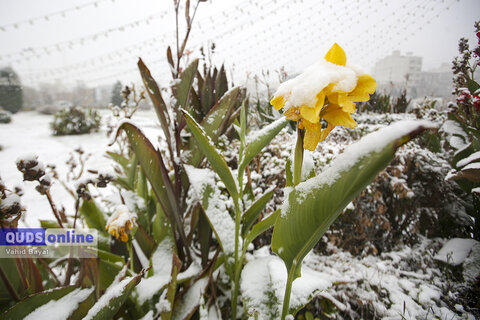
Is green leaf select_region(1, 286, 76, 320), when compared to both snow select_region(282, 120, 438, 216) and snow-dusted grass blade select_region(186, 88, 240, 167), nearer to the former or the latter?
snow-dusted grass blade select_region(186, 88, 240, 167)

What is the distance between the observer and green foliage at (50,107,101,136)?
7086 mm

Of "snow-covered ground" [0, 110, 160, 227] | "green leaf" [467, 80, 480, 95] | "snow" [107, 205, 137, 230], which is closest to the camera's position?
"snow" [107, 205, 137, 230]

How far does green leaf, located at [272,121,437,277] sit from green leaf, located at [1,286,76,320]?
0.64 m

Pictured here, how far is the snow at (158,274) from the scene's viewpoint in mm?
746

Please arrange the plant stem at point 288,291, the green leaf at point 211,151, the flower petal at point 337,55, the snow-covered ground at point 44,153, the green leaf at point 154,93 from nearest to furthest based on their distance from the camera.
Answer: the flower petal at point 337,55, the plant stem at point 288,291, the green leaf at point 211,151, the green leaf at point 154,93, the snow-covered ground at point 44,153

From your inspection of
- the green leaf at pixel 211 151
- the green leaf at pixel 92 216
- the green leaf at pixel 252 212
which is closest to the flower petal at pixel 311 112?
the green leaf at pixel 211 151

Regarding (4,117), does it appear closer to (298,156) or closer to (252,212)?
(252,212)

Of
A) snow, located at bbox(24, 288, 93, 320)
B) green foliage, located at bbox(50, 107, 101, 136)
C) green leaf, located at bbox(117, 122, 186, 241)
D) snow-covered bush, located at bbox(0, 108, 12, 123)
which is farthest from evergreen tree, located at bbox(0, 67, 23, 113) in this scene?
snow, located at bbox(24, 288, 93, 320)

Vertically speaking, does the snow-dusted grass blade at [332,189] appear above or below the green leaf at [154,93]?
below

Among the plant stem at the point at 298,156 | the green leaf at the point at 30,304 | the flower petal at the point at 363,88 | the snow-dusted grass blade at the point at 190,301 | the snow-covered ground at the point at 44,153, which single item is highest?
the flower petal at the point at 363,88

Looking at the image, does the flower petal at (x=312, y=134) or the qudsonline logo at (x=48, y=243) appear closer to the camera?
the flower petal at (x=312, y=134)

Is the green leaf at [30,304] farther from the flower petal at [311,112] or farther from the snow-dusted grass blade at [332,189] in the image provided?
the flower petal at [311,112]

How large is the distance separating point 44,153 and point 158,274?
18.0 ft

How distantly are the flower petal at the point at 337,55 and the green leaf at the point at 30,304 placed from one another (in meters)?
0.89
